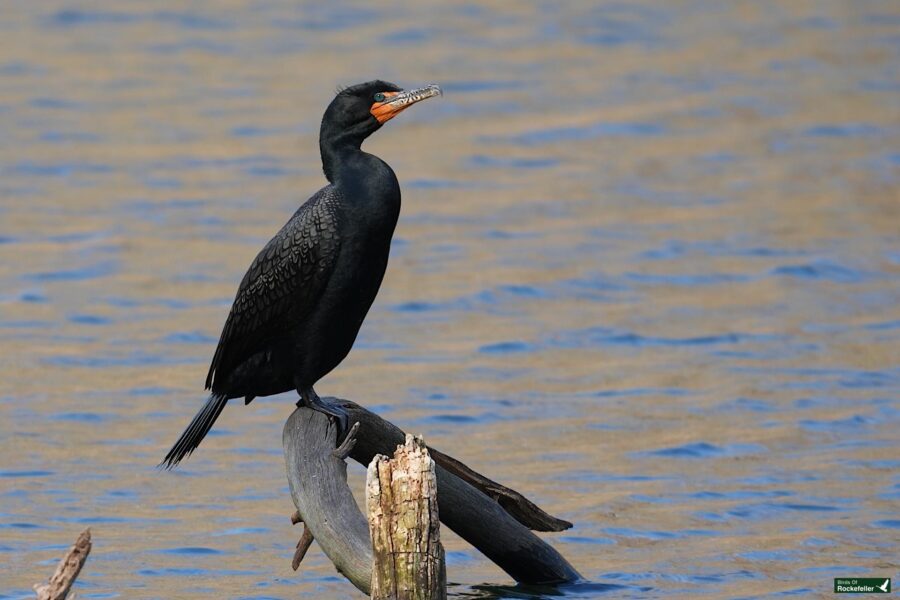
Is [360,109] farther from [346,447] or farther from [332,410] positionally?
[346,447]

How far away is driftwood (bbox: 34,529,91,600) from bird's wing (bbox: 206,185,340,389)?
195 centimetres

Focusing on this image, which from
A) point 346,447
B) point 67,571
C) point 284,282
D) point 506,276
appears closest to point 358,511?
point 346,447

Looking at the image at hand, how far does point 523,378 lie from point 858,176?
5873 mm

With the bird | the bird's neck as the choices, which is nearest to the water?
the bird

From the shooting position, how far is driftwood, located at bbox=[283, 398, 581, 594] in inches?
213

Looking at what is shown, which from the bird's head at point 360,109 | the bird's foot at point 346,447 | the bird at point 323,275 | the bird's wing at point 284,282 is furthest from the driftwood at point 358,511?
the bird's head at point 360,109

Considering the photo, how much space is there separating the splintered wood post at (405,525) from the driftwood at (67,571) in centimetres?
87

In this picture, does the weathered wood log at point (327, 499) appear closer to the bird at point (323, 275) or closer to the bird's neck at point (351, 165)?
the bird at point (323, 275)

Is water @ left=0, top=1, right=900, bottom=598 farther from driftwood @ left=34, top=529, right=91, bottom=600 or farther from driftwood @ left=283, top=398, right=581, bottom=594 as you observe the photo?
driftwood @ left=34, top=529, right=91, bottom=600

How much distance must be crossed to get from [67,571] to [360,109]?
2307 mm

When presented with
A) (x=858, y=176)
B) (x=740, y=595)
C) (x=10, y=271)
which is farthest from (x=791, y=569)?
(x=858, y=176)

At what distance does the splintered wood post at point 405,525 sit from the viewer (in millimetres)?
4957

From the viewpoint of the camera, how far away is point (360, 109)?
6223 mm

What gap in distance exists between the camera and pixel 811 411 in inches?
408
